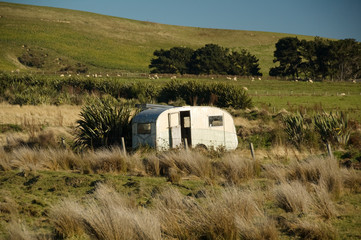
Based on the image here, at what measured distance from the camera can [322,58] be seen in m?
73.9

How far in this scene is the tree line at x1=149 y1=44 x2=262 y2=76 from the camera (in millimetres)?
80188

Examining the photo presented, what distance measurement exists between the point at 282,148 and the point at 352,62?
65.5 metres

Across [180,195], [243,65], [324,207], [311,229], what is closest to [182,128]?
[180,195]

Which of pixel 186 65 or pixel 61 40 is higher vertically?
pixel 61 40

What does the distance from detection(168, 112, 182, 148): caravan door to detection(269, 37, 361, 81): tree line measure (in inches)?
2330

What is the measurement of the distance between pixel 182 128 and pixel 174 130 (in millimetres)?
1613

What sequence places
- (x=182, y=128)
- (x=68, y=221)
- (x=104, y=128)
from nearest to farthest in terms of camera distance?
(x=68, y=221) → (x=104, y=128) → (x=182, y=128)

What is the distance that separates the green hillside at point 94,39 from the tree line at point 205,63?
12392 mm

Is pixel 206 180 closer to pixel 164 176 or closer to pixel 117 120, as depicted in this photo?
pixel 164 176

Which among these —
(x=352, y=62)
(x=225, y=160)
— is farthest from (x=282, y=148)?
(x=352, y=62)

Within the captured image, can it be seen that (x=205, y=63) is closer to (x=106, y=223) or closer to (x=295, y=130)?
(x=295, y=130)

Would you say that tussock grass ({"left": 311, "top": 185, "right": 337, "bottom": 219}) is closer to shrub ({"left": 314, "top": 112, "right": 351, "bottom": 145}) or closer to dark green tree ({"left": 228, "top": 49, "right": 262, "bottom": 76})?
shrub ({"left": 314, "top": 112, "right": 351, "bottom": 145})

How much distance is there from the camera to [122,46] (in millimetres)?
117688

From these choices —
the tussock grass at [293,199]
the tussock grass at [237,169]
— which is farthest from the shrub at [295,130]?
the tussock grass at [293,199]
